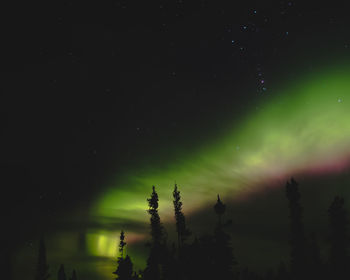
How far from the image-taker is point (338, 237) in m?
47.2

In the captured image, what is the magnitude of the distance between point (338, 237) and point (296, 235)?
569 centimetres

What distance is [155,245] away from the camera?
186 feet

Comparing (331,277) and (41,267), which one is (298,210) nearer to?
(331,277)

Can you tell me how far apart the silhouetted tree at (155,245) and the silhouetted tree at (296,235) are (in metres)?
20.4

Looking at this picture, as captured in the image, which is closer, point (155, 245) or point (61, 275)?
point (155, 245)

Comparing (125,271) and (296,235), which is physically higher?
(296,235)

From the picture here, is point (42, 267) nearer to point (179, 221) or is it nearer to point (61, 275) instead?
point (61, 275)

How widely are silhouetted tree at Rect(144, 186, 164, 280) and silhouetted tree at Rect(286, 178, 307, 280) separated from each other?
802 inches

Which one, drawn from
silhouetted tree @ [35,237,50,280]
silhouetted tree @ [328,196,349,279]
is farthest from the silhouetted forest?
silhouetted tree @ [35,237,50,280]

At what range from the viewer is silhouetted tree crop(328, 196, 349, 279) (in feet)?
151

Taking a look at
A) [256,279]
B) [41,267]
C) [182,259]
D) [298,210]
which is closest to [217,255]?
[182,259]

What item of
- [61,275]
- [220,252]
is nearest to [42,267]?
[61,275]

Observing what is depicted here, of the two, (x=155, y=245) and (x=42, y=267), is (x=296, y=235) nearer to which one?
(x=155, y=245)

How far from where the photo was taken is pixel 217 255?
136ft
